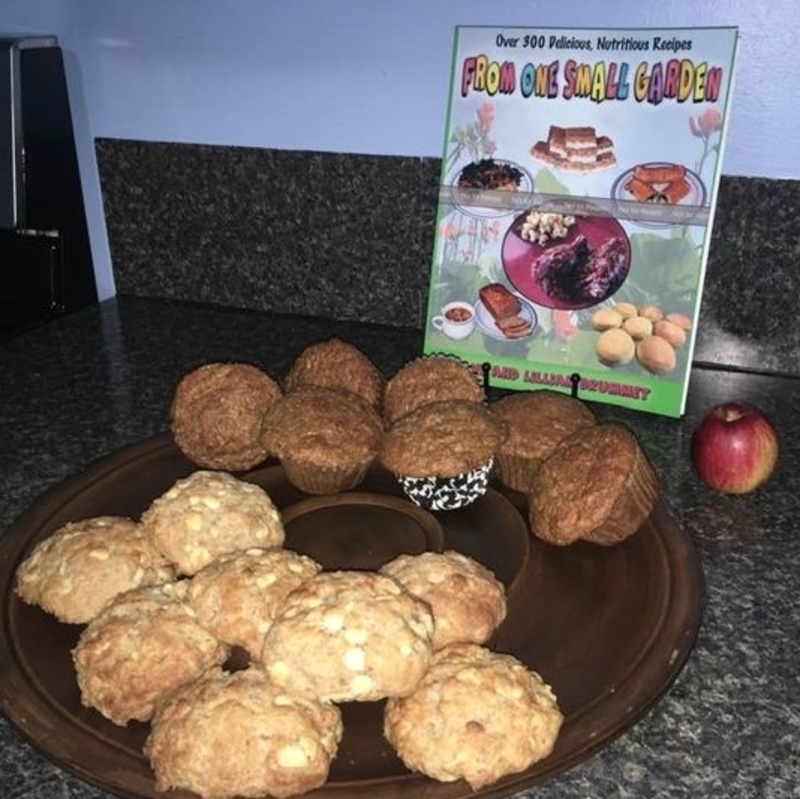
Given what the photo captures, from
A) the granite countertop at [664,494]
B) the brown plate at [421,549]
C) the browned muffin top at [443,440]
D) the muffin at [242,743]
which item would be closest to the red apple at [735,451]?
the granite countertop at [664,494]

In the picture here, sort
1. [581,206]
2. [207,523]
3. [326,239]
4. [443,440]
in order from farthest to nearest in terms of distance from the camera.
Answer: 1. [326,239]
2. [581,206]
3. [443,440]
4. [207,523]

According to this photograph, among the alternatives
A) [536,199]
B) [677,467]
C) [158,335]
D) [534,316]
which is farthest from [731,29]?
[158,335]

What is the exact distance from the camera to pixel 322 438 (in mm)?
1186

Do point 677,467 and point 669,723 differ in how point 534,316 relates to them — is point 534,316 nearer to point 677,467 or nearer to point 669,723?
point 677,467

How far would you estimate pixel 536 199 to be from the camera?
4.71 feet

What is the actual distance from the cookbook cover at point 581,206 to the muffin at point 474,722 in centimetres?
66

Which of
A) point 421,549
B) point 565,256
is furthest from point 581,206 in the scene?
point 421,549

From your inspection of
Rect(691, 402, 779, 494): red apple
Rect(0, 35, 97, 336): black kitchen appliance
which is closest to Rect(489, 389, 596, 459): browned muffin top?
Rect(691, 402, 779, 494): red apple

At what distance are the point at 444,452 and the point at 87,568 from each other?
410 mm

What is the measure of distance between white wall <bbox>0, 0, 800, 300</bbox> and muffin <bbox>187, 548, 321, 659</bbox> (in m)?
0.84

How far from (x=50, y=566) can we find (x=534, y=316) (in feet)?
2.53

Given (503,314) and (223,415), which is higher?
(503,314)

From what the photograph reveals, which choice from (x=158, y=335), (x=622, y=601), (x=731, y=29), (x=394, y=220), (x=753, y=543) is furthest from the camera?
(x=158, y=335)

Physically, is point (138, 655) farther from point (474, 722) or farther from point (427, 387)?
point (427, 387)
